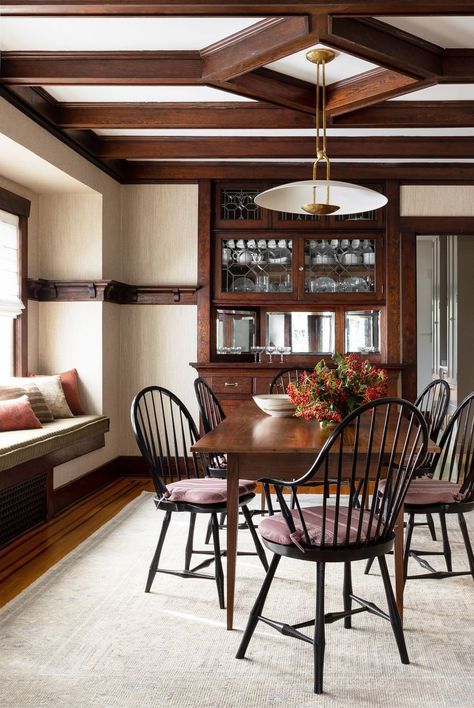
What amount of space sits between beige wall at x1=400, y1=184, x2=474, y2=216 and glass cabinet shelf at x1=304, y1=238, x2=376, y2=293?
45 centimetres

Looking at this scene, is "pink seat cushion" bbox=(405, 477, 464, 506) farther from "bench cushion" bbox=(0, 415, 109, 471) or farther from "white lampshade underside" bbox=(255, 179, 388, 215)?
"bench cushion" bbox=(0, 415, 109, 471)

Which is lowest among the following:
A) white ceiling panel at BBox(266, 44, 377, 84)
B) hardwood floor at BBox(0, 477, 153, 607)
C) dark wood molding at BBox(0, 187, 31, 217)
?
hardwood floor at BBox(0, 477, 153, 607)

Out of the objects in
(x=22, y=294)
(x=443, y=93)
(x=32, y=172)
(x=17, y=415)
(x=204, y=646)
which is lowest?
(x=204, y=646)

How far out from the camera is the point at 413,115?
4.79 m

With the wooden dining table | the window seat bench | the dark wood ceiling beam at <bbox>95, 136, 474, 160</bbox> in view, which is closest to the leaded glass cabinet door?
the dark wood ceiling beam at <bbox>95, 136, 474, 160</bbox>

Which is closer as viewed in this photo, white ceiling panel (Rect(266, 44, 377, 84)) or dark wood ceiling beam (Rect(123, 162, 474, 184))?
white ceiling panel (Rect(266, 44, 377, 84))

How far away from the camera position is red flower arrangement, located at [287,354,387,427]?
3.48 m

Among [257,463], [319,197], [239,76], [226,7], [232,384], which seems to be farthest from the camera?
[232,384]

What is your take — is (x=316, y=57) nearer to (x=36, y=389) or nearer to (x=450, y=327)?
(x=36, y=389)

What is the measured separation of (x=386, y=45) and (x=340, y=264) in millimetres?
2704

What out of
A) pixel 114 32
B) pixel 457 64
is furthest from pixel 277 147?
pixel 114 32

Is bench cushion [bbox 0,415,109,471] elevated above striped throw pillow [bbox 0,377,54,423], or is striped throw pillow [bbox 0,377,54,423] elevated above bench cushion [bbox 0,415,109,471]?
striped throw pillow [bbox 0,377,54,423]

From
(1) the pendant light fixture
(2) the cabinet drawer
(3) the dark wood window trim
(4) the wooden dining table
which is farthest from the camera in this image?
(2) the cabinet drawer

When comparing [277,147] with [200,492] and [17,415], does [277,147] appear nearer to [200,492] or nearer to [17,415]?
[17,415]
